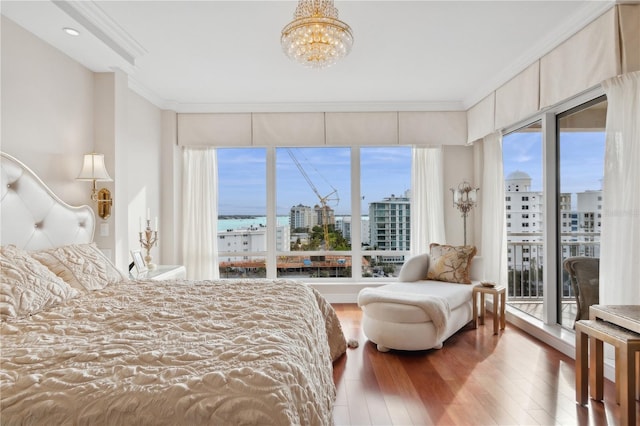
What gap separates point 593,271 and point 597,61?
1.64 meters

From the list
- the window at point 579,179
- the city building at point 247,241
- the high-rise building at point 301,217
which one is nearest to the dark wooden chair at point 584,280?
the window at point 579,179

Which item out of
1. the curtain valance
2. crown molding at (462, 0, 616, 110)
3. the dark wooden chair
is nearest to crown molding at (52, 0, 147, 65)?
the curtain valance

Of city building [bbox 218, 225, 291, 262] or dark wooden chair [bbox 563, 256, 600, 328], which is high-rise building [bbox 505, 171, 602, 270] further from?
city building [bbox 218, 225, 291, 262]

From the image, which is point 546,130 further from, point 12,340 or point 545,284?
point 12,340

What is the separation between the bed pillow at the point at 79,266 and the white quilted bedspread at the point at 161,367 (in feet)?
1.21

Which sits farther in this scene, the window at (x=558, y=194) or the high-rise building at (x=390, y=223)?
the high-rise building at (x=390, y=223)

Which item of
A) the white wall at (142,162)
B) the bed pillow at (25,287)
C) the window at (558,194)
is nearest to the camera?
the bed pillow at (25,287)

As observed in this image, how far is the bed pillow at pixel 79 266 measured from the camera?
2131mm

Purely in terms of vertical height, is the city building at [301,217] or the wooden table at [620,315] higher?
the city building at [301,217]

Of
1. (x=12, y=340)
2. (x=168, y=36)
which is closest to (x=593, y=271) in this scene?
(x=12, y=340)

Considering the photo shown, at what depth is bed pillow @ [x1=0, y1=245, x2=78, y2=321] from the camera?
5.42 ft

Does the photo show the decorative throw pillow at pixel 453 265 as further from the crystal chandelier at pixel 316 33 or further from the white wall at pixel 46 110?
the white wall at pixel 46 110

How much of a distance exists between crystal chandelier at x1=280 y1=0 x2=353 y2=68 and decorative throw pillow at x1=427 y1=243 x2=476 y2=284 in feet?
8.80

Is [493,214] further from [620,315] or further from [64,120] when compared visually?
[64,120]
